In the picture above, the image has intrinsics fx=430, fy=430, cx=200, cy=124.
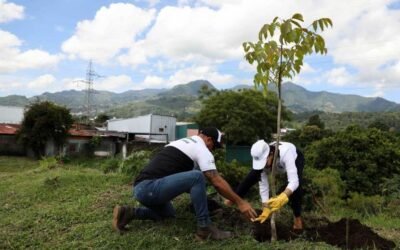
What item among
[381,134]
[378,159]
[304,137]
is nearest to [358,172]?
[378,159]

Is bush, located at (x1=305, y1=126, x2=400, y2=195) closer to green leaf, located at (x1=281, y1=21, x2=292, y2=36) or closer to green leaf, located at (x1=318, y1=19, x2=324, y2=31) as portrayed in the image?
green leaf, located at (x1=318, y1=19, x2=324, y2=31)

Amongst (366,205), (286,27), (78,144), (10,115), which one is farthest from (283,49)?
(10,115)

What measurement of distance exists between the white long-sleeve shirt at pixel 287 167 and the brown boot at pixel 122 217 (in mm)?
1607

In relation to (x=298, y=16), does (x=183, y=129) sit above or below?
below

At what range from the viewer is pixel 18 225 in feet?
17.8

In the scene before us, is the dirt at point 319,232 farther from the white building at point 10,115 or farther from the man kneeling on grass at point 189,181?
the white building at point 10,115

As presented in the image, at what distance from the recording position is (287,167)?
188 inches

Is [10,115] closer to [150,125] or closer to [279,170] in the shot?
[150,125]

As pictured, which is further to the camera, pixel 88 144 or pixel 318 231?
pixel 88 144

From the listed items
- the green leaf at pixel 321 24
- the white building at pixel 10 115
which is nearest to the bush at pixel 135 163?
the green leaf at pixel 321 24

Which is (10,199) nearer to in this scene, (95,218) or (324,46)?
(95,218)

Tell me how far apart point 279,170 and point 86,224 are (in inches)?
96.3

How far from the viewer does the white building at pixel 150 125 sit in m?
50.3

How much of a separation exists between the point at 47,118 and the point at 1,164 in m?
5.24
